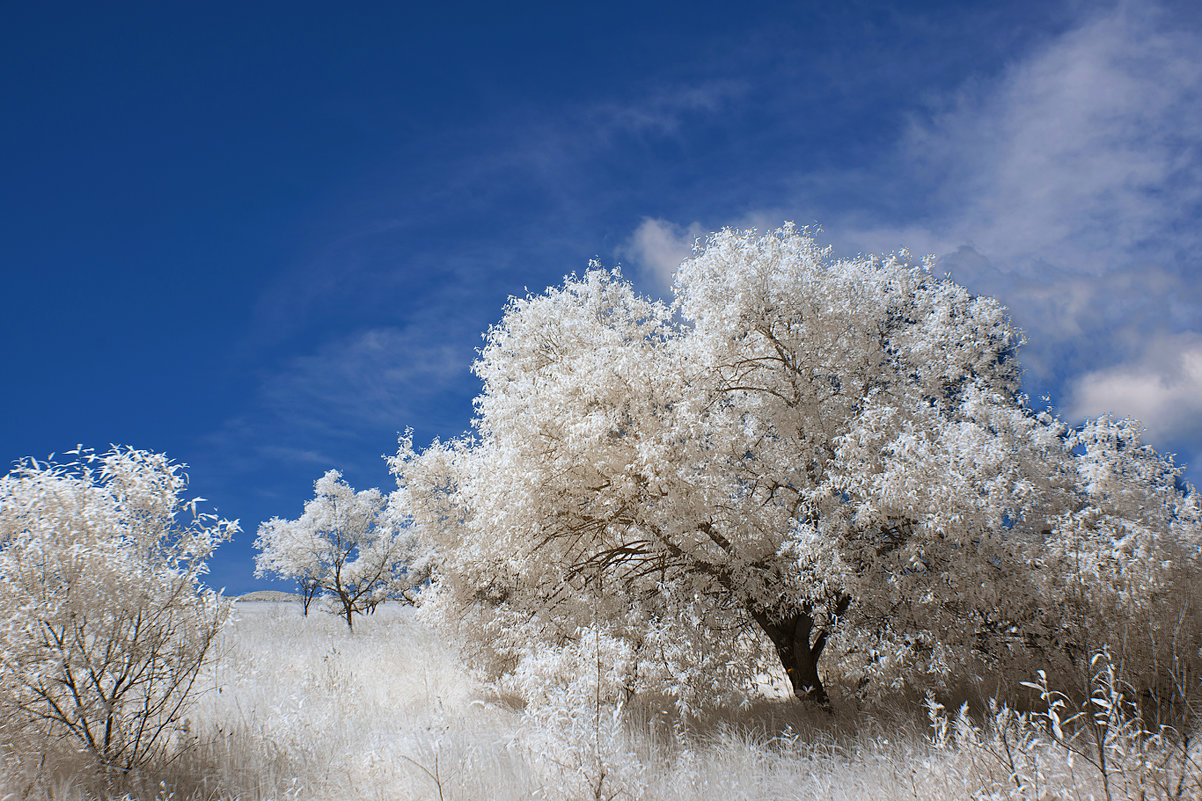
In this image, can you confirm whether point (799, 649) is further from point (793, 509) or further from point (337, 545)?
point (337, 545)

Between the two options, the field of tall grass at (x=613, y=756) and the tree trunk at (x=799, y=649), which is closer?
the field of tall grass at (x=613, y=756)

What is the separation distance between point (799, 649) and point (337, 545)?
1138 inches

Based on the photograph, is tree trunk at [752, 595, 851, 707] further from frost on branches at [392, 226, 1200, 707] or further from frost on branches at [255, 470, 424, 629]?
frost on branches at [255, 470, 424, 629]

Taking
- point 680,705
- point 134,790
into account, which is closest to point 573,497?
point 680,705

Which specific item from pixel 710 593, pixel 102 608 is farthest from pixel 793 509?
pixel 102 608

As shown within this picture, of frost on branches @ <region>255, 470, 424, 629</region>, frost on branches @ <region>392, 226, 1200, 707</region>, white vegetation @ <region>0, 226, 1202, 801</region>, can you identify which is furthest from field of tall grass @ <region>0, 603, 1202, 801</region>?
frost on branches @ <region>255, 470, 424, 629</region>

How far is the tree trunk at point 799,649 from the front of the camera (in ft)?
38.4

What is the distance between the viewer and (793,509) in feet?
38.1

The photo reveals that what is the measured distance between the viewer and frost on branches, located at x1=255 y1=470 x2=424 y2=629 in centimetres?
3462

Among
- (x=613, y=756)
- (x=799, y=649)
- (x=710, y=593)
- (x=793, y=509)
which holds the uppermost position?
(x=793, y=509)

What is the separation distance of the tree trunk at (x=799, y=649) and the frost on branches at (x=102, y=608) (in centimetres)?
874

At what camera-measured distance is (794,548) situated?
32.9 feet

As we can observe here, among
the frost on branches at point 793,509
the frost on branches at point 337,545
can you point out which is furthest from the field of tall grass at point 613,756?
the frost on branches at point 337,545

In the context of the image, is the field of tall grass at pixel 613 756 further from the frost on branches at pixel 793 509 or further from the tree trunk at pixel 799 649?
the frost on branches at pixel 793 509
